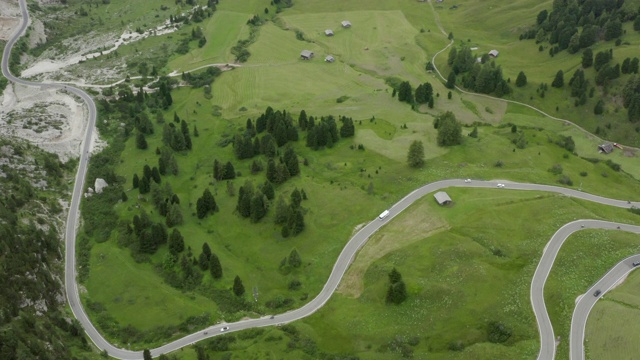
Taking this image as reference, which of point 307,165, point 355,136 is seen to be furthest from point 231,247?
point 355,136

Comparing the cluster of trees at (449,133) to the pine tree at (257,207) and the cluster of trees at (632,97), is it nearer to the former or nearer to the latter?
the pine tree at (257,207)

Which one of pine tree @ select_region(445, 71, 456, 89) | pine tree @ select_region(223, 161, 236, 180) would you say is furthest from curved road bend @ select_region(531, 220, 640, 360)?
pine tree @ select_region(445, 71, 456, 89)

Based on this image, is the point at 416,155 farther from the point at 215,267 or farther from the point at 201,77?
the point at 201,77

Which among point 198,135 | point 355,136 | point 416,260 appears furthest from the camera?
point 198,135

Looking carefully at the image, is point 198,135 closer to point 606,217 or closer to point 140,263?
point 140,263

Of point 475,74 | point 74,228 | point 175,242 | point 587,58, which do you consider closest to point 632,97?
point 587,58

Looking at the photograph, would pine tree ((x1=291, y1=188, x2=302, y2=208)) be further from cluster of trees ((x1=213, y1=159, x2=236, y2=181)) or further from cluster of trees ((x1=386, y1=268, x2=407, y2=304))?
cluster of trees ((x1=386, y1=268, x2=407, y2=304))

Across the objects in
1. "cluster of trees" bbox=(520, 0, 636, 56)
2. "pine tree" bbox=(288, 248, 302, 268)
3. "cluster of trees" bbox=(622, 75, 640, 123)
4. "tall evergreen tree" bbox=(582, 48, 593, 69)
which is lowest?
"pine tree" bbox=(288, 248, 302, 268)
